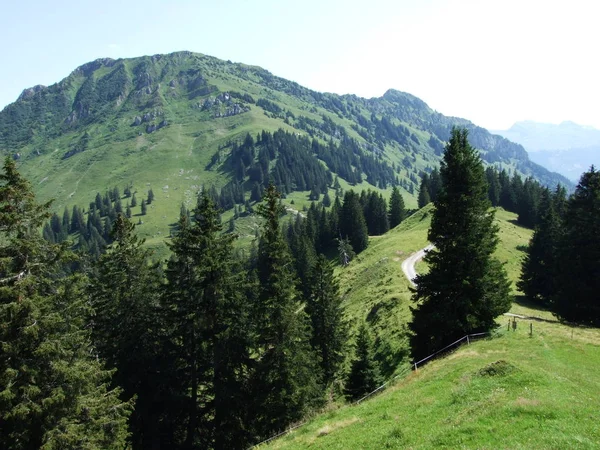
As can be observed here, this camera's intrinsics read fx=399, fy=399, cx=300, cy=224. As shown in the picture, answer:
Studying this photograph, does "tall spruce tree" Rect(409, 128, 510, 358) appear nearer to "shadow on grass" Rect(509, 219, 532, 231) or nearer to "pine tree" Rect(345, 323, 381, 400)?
"pine tree" Rect(345, 323, 381, 400)

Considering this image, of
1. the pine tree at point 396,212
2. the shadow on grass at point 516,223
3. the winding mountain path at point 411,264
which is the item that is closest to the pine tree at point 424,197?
the pine tree at point 396,212

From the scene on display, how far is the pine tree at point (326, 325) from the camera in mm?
41531

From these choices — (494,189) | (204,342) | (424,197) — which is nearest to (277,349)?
(204,342)

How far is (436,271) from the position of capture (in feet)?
98.9

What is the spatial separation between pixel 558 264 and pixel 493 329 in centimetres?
1956

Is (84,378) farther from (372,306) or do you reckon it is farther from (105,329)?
(372,306)

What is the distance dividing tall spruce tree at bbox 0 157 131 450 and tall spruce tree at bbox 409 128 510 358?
22.6 meters

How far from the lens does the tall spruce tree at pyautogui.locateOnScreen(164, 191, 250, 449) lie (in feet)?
99.2

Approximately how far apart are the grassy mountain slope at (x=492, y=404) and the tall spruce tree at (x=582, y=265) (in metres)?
7.87

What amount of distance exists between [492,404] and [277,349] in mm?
16478

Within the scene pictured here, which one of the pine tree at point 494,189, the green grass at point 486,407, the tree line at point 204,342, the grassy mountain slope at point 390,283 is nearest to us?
the green grass at point 486,407

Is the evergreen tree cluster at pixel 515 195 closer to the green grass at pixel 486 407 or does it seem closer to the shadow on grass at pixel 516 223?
the shadow on grass at pixel 516 223

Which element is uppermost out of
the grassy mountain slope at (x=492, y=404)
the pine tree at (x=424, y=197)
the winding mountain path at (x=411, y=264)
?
the pine tree at (x=424, y=197)

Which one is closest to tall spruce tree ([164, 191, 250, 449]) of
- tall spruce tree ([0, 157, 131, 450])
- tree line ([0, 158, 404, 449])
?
tree line ([0, 158, 404, 449])
